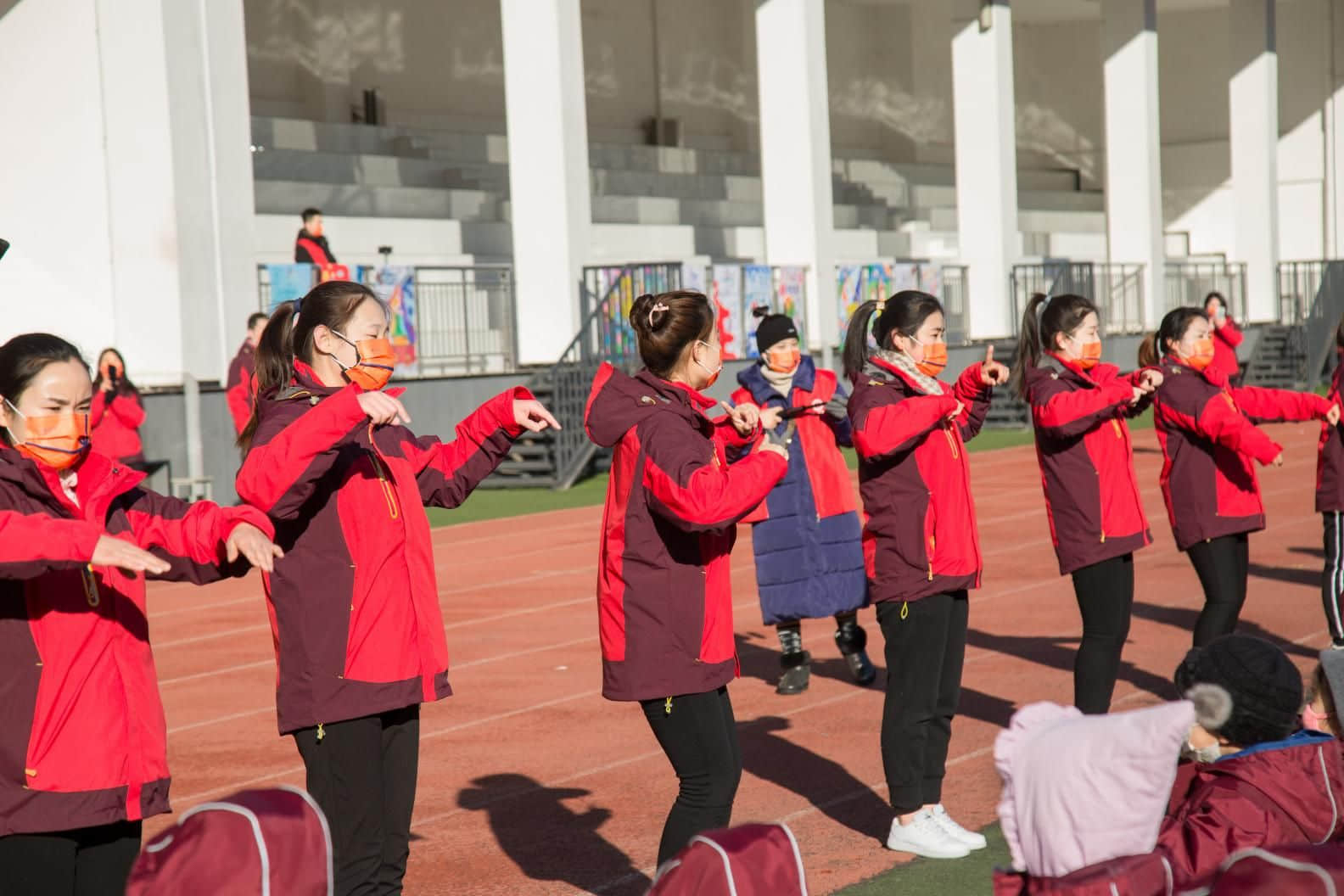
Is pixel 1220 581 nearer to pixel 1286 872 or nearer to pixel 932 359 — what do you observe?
pixel 932 359

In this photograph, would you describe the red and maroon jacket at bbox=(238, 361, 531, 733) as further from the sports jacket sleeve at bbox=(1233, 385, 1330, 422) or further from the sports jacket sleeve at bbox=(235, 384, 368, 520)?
the sports jacket sleeve at bbox=(1233, 385, 1330, 422)

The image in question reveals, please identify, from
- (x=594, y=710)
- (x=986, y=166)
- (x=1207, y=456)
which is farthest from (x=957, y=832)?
(x=986, y=166)

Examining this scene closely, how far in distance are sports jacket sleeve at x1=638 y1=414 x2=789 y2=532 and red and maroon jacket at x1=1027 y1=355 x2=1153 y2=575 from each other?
8.14 feet

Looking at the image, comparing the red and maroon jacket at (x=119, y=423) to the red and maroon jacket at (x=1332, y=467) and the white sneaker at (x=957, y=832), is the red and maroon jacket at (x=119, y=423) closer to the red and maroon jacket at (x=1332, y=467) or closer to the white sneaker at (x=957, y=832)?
the red and maroon jacket at (x=1332, y=467)

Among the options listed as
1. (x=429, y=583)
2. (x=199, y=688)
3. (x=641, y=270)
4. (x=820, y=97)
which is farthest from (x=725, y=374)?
(x=429, y=583)

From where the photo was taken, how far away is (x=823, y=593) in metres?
8.65

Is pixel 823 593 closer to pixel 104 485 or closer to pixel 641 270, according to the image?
pixel 104 485

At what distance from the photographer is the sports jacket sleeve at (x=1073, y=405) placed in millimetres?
6652

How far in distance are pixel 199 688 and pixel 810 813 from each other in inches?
173

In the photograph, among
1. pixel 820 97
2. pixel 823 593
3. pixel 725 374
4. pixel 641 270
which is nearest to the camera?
pixel 823 593

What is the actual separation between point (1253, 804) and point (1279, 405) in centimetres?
534

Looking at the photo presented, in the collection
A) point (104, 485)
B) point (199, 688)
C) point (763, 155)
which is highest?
point (763, 155)

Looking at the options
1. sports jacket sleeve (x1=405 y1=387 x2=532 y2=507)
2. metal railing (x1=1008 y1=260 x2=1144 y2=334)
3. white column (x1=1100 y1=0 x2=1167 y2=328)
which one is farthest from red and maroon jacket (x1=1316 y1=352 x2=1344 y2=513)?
white column (x1=1100 y1=0 x2=1167 y2=328)

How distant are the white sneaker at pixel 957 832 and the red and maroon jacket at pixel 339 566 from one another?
6.92ft
